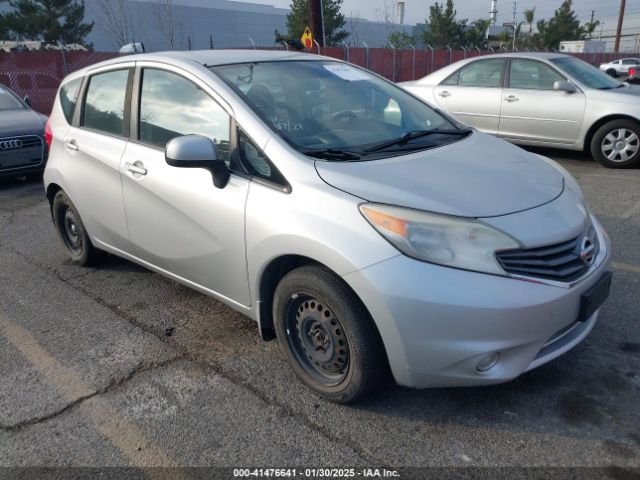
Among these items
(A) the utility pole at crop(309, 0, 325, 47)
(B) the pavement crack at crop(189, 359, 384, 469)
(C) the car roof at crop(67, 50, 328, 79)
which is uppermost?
(A) the utility pole at crop(309, 0, 325, 47)

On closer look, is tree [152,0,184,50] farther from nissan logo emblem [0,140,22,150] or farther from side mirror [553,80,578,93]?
side mirror [553,80,578,93]

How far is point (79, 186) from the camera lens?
4.15 m

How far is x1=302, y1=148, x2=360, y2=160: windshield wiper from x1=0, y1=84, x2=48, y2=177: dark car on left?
6524mm

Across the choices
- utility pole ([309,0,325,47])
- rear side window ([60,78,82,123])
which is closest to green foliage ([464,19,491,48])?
utility pole ([309,0,325,47])

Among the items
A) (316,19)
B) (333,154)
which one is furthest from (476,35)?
(333,154)

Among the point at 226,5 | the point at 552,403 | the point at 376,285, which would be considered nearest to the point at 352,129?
the point at 376,285

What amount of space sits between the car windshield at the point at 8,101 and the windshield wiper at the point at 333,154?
761 centimetres

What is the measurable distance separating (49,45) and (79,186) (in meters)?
35.0

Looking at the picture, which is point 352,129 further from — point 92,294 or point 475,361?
point 92,294

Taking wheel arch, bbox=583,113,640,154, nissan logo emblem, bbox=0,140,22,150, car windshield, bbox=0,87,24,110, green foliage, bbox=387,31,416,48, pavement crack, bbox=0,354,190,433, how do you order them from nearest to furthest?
pavement crack, bbox=0,354,190,433
wheel arch, bbox=583,113,640,154
nissan logo emblem, bbox=0,140,22,150
car windshield, bbox=0,87,24,110
green foliage, bbox=387,31,416,48

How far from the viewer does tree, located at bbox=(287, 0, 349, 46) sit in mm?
35375

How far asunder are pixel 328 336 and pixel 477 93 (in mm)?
6534

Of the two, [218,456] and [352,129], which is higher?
[352,129]

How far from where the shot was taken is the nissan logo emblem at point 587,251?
253cm
